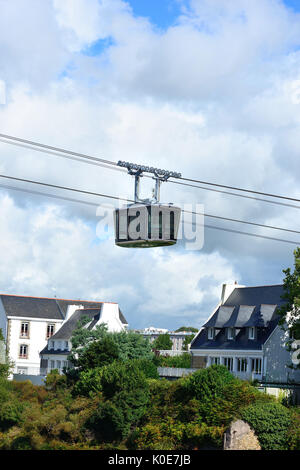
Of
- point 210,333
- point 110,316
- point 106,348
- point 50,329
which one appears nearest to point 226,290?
point 210,333

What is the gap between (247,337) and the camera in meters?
60.6

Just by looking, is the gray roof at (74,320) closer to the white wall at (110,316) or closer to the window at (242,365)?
the white wall at (110,316)

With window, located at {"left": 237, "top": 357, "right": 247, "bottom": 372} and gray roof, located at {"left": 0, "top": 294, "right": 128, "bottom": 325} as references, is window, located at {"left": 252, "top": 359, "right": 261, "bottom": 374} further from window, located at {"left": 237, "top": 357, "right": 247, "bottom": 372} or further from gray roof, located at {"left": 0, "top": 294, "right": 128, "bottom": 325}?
gray roof, located at {"left": 0, "top": 294, "right": 128, "bottom": 325}

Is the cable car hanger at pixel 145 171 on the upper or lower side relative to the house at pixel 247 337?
upper

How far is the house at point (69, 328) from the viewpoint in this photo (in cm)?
8156

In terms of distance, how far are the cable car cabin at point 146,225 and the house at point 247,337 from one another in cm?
2768

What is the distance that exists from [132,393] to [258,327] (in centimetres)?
1751

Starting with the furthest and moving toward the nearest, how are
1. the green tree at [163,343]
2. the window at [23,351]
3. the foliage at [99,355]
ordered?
the green tree at [163,343] → the window at [23,351] → the foliage at [99,355]

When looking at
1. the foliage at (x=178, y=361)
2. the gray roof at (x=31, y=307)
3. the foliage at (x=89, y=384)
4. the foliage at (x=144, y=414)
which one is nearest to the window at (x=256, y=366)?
the foliage at (x=178, y=361)

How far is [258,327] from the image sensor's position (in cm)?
5966

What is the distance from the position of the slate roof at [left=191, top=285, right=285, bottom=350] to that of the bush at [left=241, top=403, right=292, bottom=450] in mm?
19971
